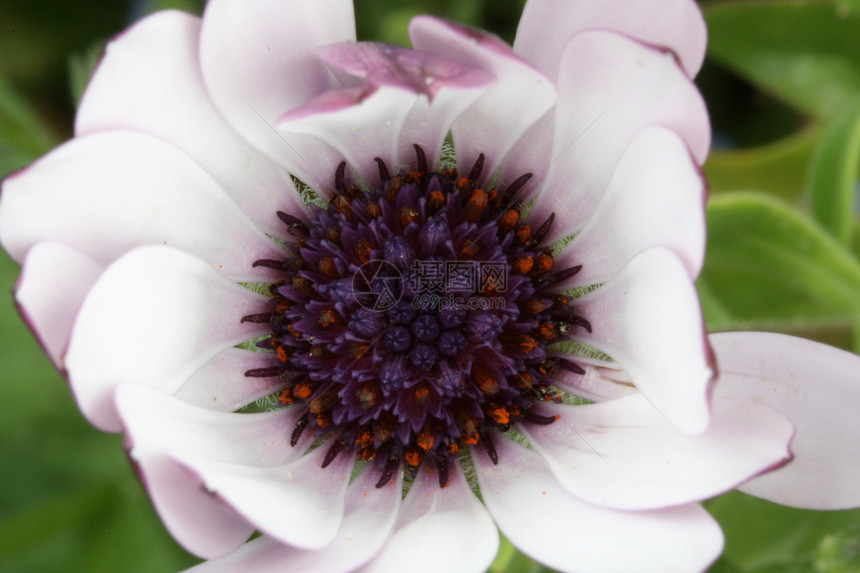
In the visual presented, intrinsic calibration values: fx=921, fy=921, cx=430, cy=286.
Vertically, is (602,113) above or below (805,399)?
above

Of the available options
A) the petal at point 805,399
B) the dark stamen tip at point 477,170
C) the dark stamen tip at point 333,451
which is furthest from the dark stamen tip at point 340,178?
the petal at point 805,399

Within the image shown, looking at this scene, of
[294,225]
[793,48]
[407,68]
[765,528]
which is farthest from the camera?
[793,48]

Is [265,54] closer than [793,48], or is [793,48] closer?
[265,54]

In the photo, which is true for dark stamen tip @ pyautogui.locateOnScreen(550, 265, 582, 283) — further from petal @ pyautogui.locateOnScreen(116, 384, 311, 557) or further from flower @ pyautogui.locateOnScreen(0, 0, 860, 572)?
petal @ pyautogui.locateOnScreen(116, 384, 311, 557)

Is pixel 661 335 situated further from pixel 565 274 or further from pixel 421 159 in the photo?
pixel 421 159

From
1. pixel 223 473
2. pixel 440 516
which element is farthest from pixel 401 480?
pixel 223 473

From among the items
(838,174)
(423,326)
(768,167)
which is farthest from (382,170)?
(768,167)

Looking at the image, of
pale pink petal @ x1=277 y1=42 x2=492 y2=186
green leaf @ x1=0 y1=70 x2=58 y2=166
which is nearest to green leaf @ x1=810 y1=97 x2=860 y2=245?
pale pink petal @ x1=277 y1=42 x2=492 y2=186
